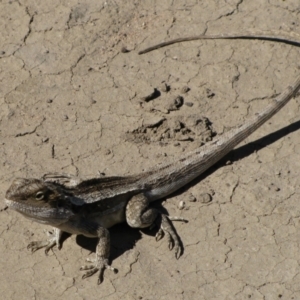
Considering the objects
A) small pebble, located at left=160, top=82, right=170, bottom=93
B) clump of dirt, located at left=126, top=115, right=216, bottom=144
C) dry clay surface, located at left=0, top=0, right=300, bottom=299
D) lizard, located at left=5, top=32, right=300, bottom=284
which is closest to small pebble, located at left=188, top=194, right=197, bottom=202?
dry clay surface, located at left=0, top=0, right=300, bottom=299

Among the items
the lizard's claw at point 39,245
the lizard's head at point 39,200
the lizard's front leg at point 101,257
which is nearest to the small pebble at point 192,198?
the lizard's front leg at point 101,257

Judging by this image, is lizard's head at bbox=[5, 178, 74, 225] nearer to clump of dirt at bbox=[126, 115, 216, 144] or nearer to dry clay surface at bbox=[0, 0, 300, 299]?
dry clay surface at bbox=[0, 0, 300, 299]

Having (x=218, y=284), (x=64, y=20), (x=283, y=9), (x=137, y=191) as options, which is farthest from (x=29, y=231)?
(x=283, y=9)

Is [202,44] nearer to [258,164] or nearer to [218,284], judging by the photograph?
[258,164]

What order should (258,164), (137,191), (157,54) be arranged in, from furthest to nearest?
(157,54) → (258,164) → (137,191)

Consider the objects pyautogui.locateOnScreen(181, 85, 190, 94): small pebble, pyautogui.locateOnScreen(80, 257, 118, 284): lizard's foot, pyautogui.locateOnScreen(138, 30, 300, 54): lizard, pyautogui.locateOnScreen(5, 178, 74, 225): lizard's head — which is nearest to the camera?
pyautogui.locateOnScreen(5, 178, 74, 225): lizard's head

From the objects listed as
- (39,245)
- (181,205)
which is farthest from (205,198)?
(39,245)

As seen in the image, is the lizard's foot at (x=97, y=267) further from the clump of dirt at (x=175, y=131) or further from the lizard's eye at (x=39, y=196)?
the clump of dirt at (x=175, y=131)
